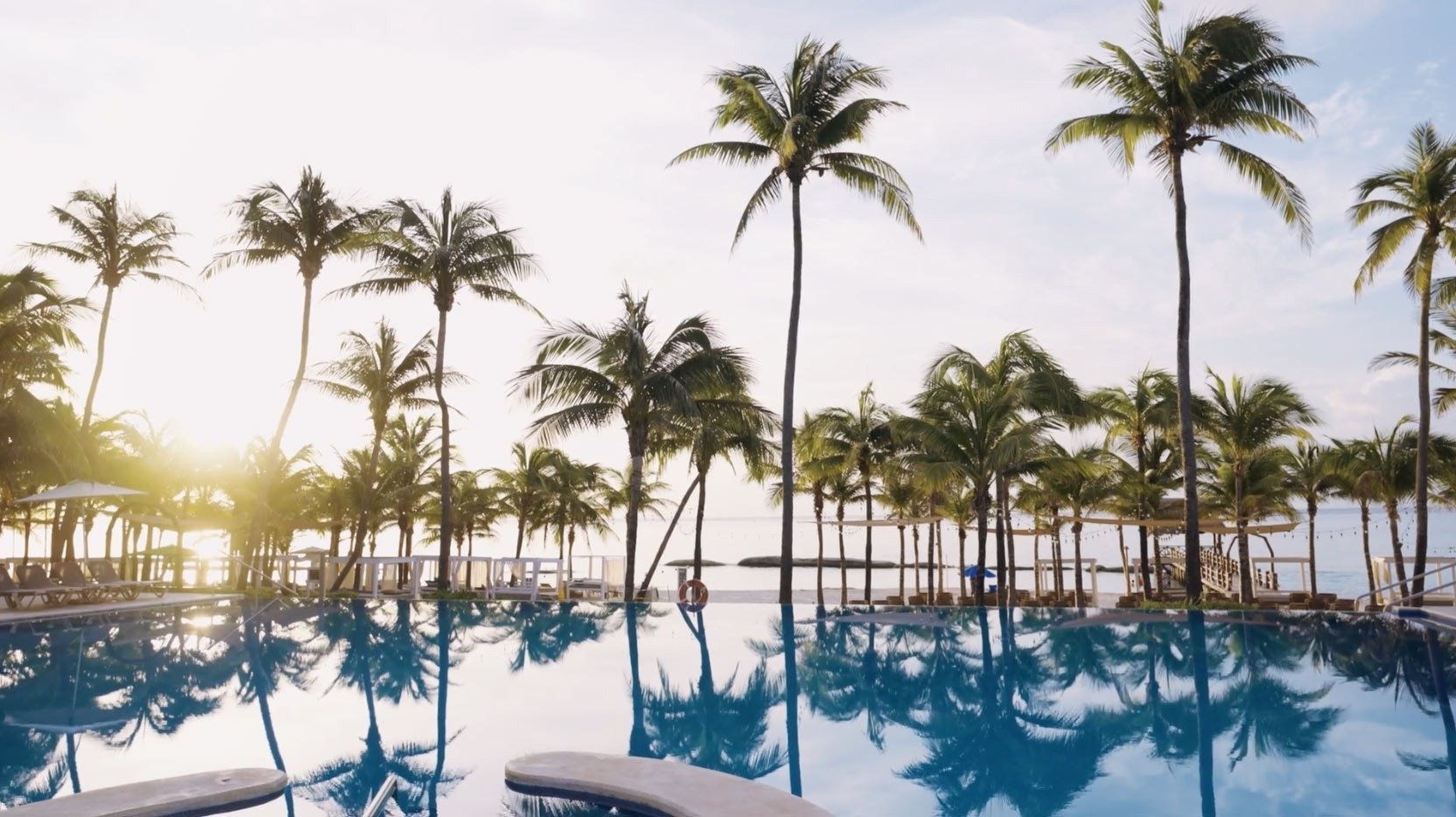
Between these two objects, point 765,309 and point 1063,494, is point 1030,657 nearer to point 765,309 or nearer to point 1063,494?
point 765,309

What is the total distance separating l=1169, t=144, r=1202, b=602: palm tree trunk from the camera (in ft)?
61.4

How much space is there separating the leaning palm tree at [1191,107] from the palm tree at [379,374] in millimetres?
17702

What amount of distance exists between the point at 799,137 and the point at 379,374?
13.9 metres

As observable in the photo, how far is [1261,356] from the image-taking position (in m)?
24.7

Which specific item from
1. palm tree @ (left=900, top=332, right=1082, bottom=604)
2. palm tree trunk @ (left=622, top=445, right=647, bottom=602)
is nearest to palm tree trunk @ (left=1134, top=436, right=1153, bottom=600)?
palm tree @ (left=900, top=332, right=1082, bottom=604)

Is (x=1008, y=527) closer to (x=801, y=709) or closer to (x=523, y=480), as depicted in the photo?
(x=801, y=709)

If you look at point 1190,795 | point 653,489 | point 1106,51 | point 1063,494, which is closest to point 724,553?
point 653,489

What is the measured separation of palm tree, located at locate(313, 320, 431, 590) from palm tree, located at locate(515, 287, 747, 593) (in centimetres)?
562

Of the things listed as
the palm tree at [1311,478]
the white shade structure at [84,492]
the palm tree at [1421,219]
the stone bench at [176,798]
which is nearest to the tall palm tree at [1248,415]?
the palm tree at [1311,478]

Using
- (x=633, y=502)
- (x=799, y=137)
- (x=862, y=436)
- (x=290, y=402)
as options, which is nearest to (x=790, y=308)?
(x=799, y=137)

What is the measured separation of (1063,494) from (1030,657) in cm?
1821

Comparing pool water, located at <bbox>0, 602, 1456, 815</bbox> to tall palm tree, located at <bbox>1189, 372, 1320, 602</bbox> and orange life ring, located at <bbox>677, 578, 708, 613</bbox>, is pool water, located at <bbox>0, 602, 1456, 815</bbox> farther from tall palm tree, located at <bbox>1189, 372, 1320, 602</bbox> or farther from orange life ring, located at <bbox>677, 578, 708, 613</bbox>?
tall palm tree, located at <bbox>1189, 372, 1320, 602</bbox>

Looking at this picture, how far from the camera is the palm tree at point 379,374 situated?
26.8 meters

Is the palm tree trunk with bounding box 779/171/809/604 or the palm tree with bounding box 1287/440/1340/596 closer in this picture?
the palm tree trunk with bounding box 779/171/809/604
